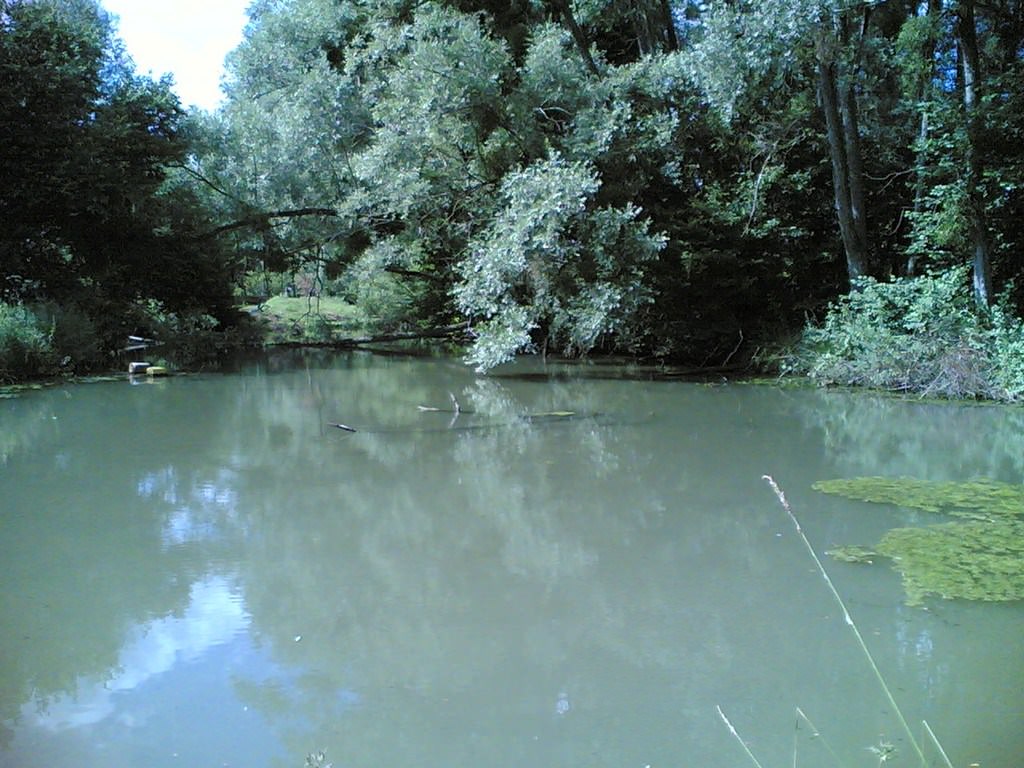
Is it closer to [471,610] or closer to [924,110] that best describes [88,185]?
[471,610]

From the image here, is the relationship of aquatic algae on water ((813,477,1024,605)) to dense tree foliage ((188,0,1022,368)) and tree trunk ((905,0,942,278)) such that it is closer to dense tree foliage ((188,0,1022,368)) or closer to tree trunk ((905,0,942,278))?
dense tree foliage ((188,0,1022,368))

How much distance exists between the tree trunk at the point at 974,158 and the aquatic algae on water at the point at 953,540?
6.09 meters

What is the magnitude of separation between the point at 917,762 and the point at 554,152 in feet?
38.3

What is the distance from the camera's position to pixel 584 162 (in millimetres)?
13500

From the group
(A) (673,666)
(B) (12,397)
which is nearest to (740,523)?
(A) (673,666)

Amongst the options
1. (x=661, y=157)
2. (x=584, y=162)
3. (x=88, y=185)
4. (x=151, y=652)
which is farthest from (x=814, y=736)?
(x=88, y=185)

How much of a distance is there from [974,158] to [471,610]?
1064cm

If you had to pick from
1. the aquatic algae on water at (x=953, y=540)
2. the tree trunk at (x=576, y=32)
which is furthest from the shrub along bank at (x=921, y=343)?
the tree trunk at (x=576, y=32)

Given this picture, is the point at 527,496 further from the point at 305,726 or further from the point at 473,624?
the point at 305,726

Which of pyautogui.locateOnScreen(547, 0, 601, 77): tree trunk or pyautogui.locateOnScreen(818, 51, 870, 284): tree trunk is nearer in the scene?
pyautogui.locateOnScreen(818, 51, 870, 284): tree trunk

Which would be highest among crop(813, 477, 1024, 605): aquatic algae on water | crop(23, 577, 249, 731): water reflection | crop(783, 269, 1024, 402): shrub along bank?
crop(783, 269, 1024, 402): shrub along bank

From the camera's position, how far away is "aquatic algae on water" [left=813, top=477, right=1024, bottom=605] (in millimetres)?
4488

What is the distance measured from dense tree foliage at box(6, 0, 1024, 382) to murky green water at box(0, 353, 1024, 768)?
16.9 feet

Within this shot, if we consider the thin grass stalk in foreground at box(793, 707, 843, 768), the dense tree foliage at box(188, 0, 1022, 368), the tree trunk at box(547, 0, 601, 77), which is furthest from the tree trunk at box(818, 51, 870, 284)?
the thin grass stalk in foreground at box(793, 707, 843, 768)
